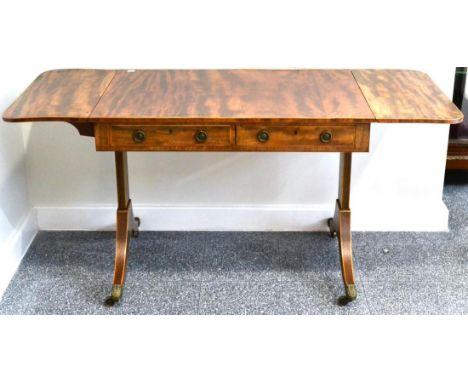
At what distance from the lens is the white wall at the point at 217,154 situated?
8.80 ft

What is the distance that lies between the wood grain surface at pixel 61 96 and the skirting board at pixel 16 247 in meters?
0.66

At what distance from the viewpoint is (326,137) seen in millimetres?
2156

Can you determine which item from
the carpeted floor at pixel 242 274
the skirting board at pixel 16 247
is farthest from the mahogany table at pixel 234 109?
the skirting board at pixel 16 247

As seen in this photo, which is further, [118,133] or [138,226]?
[138,226]

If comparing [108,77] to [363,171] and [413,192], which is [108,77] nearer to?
[363,171]

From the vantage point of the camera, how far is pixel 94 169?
116 inches

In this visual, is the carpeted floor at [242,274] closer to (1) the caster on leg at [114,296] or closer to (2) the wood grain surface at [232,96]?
(1) the caster on leg at [114,296]

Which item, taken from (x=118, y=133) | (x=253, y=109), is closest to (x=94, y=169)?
(x=118, y=133)

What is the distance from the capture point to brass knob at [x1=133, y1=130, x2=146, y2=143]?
7.10 feet

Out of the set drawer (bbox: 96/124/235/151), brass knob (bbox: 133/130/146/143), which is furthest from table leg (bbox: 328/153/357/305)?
brass knob (bbox: 133/130/146/143)

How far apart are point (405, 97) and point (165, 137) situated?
81cm

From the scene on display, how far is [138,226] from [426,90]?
1376 millimetres
